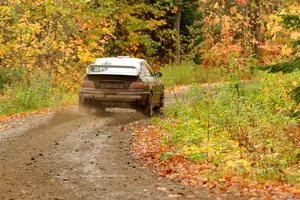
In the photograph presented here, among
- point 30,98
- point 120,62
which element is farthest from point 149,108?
point 30,98

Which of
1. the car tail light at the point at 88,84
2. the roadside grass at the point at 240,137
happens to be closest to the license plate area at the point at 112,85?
the car tail light at the point at 88,84

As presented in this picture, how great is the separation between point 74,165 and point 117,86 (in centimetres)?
706

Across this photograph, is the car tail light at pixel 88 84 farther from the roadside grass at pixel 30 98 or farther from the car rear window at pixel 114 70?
the roadside grass at pixel 30 98

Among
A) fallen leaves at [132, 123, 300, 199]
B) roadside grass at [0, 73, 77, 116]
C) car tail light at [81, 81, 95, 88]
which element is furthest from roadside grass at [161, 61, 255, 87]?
fallen leaves at [132, 123, 300, 199]

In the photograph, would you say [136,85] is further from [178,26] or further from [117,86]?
[178,26]

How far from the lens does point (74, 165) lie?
35.1 ft

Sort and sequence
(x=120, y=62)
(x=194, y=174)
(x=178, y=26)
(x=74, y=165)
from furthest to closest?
1. (x=178, y=26)
2. (x=120, y=62)
3. (x=74, y=165)
4. (x=194, y=174)

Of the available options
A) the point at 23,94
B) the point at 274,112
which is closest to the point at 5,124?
the point at 23,94

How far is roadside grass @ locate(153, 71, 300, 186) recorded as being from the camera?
31.3 ft

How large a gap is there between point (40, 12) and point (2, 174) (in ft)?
61.0

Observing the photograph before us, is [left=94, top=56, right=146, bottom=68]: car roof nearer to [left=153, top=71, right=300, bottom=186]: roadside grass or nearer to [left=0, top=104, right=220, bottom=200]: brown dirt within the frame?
[left=0, top=104, right=220, bottom=200]: brown dirt

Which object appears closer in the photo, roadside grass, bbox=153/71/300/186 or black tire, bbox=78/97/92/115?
roadside grass, bbox=153/71/300/186

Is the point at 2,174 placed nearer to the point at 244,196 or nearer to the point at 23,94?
the point at 244,196

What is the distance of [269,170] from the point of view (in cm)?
930
